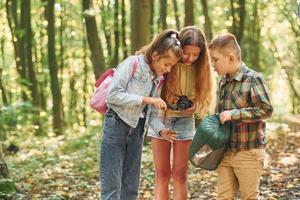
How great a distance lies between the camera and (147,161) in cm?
929

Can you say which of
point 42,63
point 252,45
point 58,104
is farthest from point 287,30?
point 58,104

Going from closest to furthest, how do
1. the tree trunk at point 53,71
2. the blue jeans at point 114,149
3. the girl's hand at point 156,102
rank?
the girl's hand at point 156,102 < the blue jeans at point 114,149 < the tree trunk at point 53,71

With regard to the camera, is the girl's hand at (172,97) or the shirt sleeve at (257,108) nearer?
the shirt sleeve at (257,108)

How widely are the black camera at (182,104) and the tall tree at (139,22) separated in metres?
5.19

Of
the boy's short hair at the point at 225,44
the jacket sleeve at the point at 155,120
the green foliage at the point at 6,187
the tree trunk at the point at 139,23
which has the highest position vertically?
the tree trunk at the point at 139,23

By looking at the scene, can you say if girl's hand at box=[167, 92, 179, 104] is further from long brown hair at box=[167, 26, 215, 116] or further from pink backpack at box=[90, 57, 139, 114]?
pink backpack at box=[90, 57, 139, 114]

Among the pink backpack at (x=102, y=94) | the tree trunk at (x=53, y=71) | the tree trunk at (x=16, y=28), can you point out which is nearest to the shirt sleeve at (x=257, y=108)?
the pink backpack at (x=102, y=94)

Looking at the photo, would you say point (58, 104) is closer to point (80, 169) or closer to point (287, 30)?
point (80, 169)

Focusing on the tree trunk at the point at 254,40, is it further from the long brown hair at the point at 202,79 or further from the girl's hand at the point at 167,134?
the girl's hand at the point at 167,134

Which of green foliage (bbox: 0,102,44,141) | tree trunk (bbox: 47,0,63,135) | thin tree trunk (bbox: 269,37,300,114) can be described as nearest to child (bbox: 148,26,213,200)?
green foliage (bbox: 0,102,44,141)

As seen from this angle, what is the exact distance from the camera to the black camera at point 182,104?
4.73 metres

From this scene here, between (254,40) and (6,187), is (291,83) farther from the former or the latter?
(6,187)

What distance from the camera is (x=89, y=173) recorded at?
333 inches

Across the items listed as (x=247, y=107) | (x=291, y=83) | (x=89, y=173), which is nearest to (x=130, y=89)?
(x=247, y=107)
